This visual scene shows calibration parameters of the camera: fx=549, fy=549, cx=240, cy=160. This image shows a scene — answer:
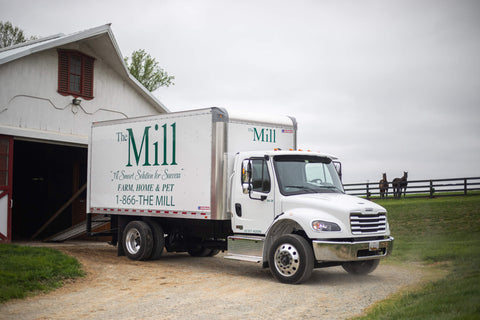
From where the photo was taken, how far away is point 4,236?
56.2 feet

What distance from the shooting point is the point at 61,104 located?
19406mm

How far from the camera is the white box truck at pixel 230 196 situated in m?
10.4

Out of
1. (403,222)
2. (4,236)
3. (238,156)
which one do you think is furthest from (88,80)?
(403,222)

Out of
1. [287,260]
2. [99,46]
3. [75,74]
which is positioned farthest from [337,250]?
[99,46]

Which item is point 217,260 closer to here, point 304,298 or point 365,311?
point 304,298

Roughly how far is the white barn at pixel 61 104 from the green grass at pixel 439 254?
1159 centimetres

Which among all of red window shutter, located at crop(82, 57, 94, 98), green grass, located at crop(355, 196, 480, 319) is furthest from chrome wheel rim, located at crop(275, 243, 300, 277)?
red window shutter, located at crop(82, 57, 94, 98)

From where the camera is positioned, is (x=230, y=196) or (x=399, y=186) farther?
(x=399, y=186)

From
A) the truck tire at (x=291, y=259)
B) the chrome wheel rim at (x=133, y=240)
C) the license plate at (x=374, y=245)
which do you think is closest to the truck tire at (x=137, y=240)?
the chrome wheel rim at (x=133, y=240)

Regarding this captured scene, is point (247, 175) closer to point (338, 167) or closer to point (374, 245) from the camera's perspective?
point (338, 167)

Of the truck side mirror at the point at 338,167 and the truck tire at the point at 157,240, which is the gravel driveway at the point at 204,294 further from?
the truck side mirror at the point at 338,167

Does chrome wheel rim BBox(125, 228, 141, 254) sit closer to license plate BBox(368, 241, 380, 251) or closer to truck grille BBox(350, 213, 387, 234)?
truck grille BBox(350, 213, 387, 234)

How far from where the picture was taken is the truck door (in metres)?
11.2

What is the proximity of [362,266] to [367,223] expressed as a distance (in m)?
1.60
